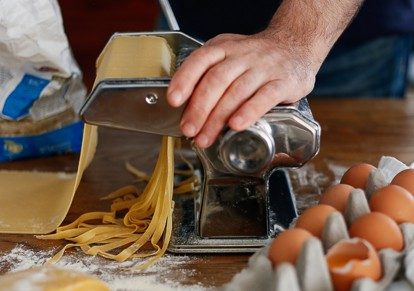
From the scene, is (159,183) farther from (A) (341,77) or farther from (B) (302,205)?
(A) (341,77)

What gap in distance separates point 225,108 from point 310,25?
0.29m

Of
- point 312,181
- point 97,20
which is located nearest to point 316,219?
point 312,181

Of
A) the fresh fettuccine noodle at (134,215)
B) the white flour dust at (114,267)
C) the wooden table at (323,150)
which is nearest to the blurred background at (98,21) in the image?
the wooden table at (323,150)

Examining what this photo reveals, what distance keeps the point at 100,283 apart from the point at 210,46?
367mm

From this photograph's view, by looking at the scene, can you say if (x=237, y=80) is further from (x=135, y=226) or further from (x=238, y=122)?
(x=135, y=226)

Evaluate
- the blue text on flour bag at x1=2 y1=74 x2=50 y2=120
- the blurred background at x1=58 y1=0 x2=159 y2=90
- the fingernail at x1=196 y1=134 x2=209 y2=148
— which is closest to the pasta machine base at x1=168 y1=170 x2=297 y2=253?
the fingernail at x1=196 y1=134 x2=209 y2=148

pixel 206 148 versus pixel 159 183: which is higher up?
pixel 206 148

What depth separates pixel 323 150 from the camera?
4.88ft

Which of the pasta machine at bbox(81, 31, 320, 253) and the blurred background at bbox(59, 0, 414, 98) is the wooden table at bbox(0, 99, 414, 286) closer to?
the pasta machine at bbox(81, 31, 320, 253)

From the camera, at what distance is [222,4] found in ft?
5.70

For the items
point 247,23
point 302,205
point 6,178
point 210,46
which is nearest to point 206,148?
point 210,46

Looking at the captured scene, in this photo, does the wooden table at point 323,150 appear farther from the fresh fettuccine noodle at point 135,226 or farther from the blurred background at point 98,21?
the blurred background at point 98,21

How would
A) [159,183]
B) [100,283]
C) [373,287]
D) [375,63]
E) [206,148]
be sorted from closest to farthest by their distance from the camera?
[373,287], [100,283], [206,148], [159,183], [375,63]

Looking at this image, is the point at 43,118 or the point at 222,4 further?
the point at 222,4
